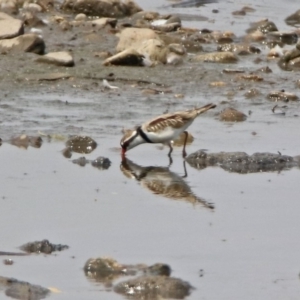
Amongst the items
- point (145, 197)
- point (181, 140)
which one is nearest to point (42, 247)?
point (145, 197)

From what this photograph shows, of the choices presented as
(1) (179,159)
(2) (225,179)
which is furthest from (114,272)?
(1) (179,159)

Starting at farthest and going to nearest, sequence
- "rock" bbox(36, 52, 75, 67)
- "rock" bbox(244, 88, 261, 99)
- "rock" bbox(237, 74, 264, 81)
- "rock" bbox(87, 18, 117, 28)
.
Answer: "rock" bbox(87, 18, 117, 28), "rock" bbox(36, 52, 75, 67), "rock" bbox(237, 74, 264, 81), "rock" bbox(244, 88, 261, 99)

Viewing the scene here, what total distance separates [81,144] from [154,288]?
160 inches

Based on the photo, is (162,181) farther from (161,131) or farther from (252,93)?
(252,93)

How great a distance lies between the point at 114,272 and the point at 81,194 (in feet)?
6.66

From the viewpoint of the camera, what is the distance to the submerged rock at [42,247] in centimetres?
728

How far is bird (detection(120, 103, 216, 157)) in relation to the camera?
1035 centimetres

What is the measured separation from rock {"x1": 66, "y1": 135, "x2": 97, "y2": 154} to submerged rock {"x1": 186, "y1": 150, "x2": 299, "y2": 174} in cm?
94

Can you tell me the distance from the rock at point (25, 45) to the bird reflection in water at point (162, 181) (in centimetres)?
473

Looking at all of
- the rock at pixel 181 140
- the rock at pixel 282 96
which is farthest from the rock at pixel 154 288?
the rock at pixel 282 96

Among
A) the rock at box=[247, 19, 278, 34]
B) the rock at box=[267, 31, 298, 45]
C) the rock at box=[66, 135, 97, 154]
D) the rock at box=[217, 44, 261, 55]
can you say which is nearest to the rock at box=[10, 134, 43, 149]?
the rock at box=[66, 135, 97, 154]

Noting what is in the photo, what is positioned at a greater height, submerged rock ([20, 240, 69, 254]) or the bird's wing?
the bird's wing

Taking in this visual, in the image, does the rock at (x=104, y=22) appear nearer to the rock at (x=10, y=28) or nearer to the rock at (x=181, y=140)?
the rock at (x=10, y=28)

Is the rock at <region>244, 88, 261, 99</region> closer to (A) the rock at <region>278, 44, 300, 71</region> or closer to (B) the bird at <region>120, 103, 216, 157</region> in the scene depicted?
(A) the rock at <region>278, 44, 300, 71</region>
